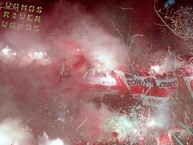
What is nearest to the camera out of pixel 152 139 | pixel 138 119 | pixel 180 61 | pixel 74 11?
pixel 152 139

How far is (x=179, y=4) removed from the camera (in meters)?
12.3

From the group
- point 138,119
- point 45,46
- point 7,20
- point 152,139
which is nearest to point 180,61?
point 138,119

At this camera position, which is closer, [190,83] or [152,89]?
[190,83]

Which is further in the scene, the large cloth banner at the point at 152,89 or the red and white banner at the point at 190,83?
the large cloth banner at the point at 152,89

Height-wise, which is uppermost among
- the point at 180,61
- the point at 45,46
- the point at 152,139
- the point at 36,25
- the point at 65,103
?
the point at 36,25

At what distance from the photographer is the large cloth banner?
1195 cm

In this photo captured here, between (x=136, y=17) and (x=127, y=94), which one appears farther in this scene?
(x=136, y=17)

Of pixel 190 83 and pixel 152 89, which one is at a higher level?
pixel 190 83

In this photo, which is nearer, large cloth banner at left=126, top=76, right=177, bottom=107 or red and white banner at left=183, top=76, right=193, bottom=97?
red and white banner at left=183, top=76, right=193, bottom=97

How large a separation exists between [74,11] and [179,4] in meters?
4.95

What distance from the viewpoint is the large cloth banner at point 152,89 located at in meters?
12.0

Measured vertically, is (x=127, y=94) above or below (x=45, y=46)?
below

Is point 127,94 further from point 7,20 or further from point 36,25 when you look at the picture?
point 7,20

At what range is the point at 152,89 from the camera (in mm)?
12125
